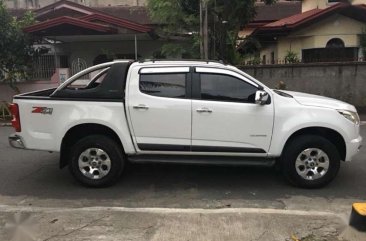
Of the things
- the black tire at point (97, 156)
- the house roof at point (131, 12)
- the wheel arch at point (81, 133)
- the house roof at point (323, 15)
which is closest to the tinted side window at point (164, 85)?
the wheel arch at point (81, 133)

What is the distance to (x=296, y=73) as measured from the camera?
47.5 ft

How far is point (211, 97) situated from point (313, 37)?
12610 mm

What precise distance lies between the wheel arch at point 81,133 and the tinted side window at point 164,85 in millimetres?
776

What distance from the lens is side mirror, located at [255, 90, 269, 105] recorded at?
6.11 metres

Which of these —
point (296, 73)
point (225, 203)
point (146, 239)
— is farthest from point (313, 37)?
point (146, 239)

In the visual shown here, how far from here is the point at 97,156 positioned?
6.36m

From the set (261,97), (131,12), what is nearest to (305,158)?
(261,97)

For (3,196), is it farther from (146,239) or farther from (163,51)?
(163,51)

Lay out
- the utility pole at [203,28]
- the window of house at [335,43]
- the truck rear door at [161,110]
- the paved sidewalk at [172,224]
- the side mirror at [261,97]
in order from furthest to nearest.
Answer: the window of house at [335,43] → the utility pole at [203,28] → the truck rear door at [161,110] → the side mirror at [261,97] → the paved sidewalk at [172,224]

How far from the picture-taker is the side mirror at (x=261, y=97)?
611 cm

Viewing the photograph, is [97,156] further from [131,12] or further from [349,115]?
[131,12]

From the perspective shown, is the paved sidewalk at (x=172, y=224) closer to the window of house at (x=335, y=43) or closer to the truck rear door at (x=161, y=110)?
the truck rear door at (x=161, y=110)

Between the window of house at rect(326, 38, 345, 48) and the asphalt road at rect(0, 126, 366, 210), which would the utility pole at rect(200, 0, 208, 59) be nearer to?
the window of house at rect(326, 38, 345, 48)

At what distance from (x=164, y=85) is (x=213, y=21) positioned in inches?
356
